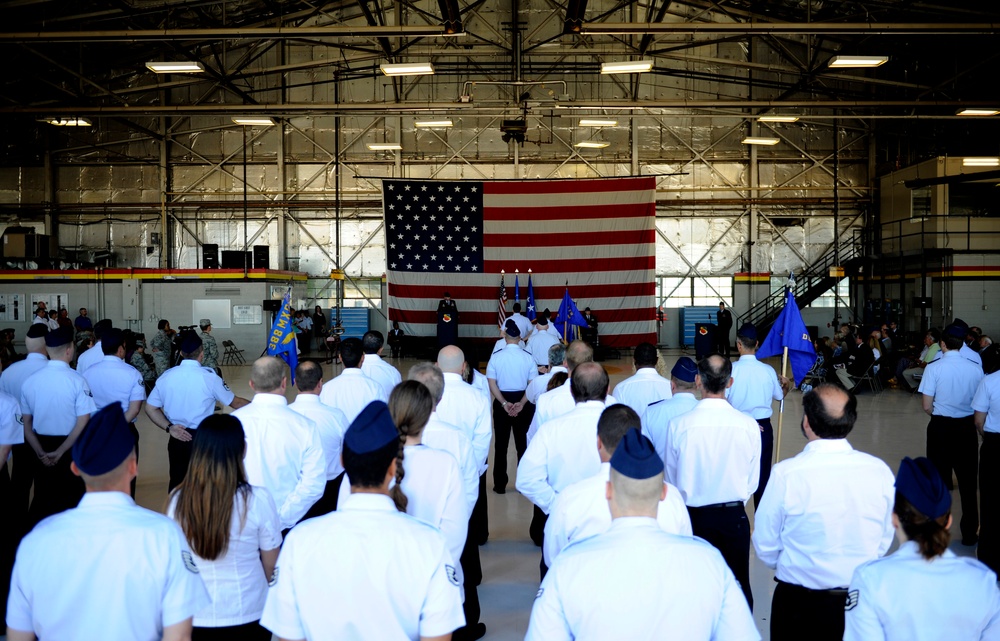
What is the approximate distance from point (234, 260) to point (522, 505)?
671 inches

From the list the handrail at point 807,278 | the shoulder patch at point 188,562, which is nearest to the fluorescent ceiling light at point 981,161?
the handrail at point 807,278

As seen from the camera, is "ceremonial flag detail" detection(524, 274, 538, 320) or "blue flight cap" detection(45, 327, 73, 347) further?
"ceremonial flag detail" detection(524, 274, 538, 320)

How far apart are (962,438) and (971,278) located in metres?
15.7

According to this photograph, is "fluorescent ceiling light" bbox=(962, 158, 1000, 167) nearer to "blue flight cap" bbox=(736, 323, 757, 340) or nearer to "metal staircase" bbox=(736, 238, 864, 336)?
"metal staircase" bbox=(736, 238, 864, 336)

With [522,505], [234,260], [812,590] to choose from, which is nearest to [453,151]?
[234,260]

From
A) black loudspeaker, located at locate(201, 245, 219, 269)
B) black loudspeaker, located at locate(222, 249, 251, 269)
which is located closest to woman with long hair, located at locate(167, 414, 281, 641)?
black loudspeaker, located at locate(222, 249, 251, 269)

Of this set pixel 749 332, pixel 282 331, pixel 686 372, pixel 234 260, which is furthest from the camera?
pixel 234 260

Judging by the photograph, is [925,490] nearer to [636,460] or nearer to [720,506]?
[636,460]

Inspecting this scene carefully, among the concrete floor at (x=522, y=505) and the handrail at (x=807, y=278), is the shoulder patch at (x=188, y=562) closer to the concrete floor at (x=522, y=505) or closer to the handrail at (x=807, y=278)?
the concrete floor at (x=522, y=505)

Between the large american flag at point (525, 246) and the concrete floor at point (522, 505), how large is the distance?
5180mm

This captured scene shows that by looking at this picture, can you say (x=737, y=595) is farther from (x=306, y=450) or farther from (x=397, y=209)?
(x=397, y=209)

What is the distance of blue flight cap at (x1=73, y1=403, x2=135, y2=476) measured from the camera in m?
2.14

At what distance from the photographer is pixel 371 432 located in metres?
2.19

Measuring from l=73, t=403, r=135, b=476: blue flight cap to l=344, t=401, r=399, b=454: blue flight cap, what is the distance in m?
0.61
